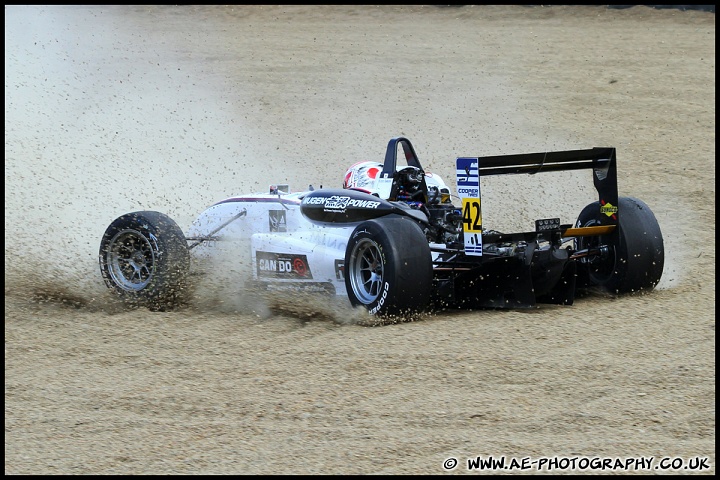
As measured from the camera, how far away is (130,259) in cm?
944

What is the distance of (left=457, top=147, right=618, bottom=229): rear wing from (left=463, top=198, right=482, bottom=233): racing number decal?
0.49 ft

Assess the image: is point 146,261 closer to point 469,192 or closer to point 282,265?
point 282,265

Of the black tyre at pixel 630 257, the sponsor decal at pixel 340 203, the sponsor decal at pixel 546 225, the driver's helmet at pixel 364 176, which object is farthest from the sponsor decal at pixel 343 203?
the black tyre at pixel 630 257

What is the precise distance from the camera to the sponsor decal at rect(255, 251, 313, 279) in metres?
8.98

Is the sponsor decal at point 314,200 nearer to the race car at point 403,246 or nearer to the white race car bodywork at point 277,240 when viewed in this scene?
the race car at point 403,246

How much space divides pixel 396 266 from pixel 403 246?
183 millimetres

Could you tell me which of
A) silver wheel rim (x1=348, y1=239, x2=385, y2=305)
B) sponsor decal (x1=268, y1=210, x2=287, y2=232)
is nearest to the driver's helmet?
sponsor decal (x1=268, y1=210, x2=287, y2=232)

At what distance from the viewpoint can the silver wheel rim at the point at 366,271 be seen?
8.22 meters

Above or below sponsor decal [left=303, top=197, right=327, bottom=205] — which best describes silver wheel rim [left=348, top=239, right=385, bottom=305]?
below

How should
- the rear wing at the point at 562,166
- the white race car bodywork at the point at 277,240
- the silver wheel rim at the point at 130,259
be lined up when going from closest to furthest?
the rear wing at the point at 562,166, the white race car bodywork at the point at 277,240, the silver wheel rim at the point at 130,259

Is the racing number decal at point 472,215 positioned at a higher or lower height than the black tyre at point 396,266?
higher

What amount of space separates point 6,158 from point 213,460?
11.8 metres

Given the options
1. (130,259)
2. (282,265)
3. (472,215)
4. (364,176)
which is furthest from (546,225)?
(130,259)

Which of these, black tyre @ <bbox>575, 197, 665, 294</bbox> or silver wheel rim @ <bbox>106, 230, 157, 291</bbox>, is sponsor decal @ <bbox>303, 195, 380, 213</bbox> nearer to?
silver wheel rim @ <bbox>106, 230, 157, 291</bbox>
